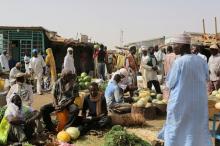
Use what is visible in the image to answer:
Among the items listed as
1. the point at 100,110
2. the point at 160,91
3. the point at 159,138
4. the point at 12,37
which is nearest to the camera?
the point at 159,138

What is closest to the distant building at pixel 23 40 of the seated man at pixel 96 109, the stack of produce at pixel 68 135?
the seated man at pixel 96 109

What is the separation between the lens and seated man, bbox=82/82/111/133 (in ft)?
29.2

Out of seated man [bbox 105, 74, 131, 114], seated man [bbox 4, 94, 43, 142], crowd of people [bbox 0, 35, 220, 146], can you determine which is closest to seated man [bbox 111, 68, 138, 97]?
crowd of people [bbox 0, 35, 220, 146]

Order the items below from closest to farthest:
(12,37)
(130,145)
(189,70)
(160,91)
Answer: (189,70), (130,145), (160,91), (12,37)

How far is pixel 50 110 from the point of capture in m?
9.09

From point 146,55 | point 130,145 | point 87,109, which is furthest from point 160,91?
point 130,145

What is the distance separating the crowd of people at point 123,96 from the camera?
17.2 feet

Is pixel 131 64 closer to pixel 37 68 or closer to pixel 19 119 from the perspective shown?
pixel 37 68

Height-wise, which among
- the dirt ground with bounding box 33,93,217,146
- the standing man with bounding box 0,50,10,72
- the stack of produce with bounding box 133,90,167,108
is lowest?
the dirt ground with bounding box 33,93,217,146

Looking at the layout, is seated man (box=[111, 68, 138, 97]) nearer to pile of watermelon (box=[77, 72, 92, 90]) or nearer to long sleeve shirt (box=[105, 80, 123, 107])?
long sleeve shirt (box=[105, 80, 123, 107])

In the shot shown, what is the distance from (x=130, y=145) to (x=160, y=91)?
6.60m

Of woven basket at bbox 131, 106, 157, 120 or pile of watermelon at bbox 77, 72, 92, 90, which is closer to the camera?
woven basket at bbox 131, 106, 157, 120

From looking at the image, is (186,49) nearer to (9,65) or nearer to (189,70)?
(189,70)

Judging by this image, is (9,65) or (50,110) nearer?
(50,110)
